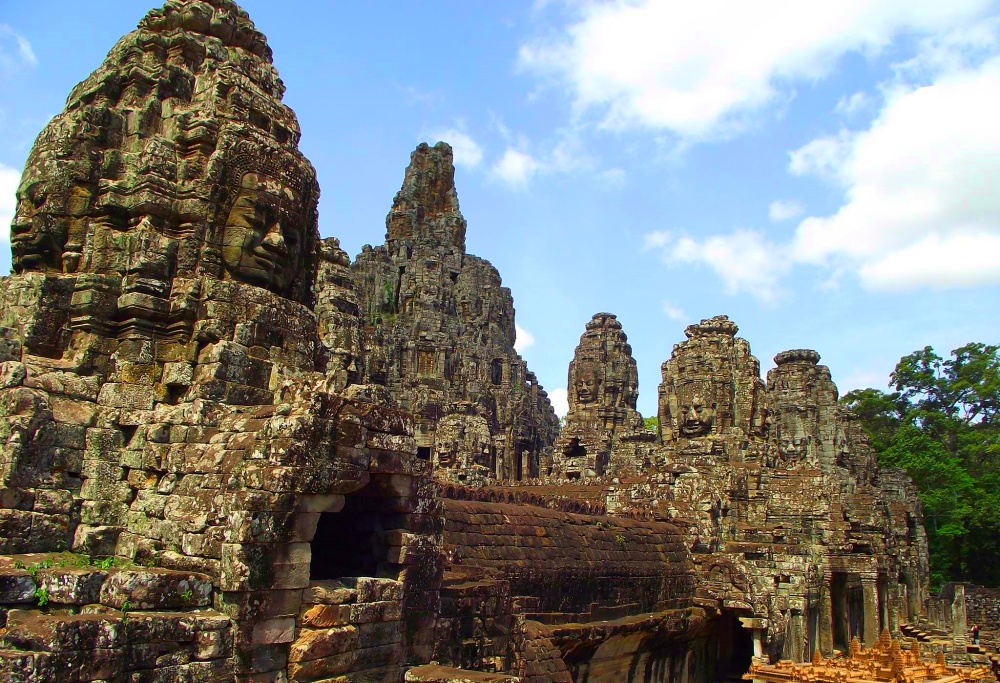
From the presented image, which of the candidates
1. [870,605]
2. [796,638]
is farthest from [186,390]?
[870,605]

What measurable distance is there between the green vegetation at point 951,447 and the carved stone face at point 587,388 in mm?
15410

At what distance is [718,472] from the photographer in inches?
677

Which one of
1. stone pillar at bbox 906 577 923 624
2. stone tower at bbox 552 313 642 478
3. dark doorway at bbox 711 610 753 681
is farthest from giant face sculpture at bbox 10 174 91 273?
stone tower at bbox 552 313 642 478

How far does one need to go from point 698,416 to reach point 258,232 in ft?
63.2

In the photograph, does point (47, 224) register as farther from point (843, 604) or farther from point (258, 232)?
point (843, 604)

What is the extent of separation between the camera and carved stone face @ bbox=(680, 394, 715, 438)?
24547 millimetres

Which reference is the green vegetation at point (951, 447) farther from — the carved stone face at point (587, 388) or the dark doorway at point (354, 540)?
the dark doorway at point (354, 540)

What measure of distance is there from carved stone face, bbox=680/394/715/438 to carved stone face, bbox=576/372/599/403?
37.8ft

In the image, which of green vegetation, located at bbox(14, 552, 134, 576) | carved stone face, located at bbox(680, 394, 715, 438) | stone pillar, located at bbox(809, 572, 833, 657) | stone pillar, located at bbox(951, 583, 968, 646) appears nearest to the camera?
green vegetation, located at bbox(14, 552, 134, 576)

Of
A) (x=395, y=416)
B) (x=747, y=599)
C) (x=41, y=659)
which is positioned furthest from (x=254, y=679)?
(x=747, y=599)

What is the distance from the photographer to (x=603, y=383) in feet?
120

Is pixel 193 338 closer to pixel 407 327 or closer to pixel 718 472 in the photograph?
pixel 718 472

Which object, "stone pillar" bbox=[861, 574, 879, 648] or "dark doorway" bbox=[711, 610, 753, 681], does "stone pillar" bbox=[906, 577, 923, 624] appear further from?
"dark doorway" bbox=[711, 610, 753, 681]

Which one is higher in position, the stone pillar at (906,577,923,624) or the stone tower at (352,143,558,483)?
the stone tower at (352,143,558,483)
